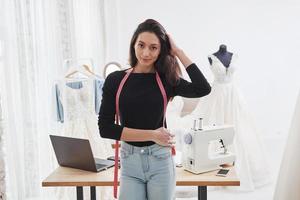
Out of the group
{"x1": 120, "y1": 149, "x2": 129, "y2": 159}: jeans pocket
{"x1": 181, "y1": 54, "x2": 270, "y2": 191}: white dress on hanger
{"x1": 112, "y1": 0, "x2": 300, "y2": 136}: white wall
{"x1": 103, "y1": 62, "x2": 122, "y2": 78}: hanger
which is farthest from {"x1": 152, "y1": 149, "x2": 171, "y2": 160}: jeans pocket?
{"x1": 112, "y1": 0, "x2": 300, "y2": 136}: white wall

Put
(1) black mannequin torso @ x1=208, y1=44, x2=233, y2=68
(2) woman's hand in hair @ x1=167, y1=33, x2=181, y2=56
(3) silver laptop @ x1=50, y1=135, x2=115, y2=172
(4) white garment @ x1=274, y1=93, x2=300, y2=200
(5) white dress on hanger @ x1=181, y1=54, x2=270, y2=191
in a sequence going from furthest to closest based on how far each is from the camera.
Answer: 1. (1) black mannequin torso @ x1=208, y1=44, x2=233, y2=68
2. (5) white dress on hanger @ x1=181, y1=54, x2=270, y2=191
3. (3) silver laptop @ x1=50, y1=135, x2=115, y2=172
4. (2) woman's hand in hair @ x1=167, y1=33, x2=181, y2=56
5. (4) white garment @ x1=274, y1=93, x2=300, y2=200

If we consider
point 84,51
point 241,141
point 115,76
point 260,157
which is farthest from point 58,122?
point 260,157

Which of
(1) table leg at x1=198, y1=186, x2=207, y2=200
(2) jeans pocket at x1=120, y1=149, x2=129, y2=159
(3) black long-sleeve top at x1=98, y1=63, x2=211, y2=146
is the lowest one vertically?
(1) table leg at x1=198, y1=186, x2=207, y2=200

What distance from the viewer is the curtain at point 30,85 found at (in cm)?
228

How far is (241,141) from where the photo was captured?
3365 mm

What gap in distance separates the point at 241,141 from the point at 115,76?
2.29 meters

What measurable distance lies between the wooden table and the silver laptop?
0.04 meters

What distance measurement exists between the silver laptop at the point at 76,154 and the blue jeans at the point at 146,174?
38 centimetres

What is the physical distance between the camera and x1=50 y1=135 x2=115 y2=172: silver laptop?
1701 mm

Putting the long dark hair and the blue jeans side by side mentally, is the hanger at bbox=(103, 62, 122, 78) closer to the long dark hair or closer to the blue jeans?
the long dark hair

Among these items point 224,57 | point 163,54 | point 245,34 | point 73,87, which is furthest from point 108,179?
point 245,34

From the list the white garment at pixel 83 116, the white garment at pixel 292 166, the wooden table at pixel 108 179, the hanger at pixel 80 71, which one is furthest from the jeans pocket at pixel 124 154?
the hanger at pixel 80 71

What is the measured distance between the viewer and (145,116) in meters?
1.38

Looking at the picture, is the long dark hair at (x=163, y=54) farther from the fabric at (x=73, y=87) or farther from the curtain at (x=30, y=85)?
the fabric at (x=73, y=87)
